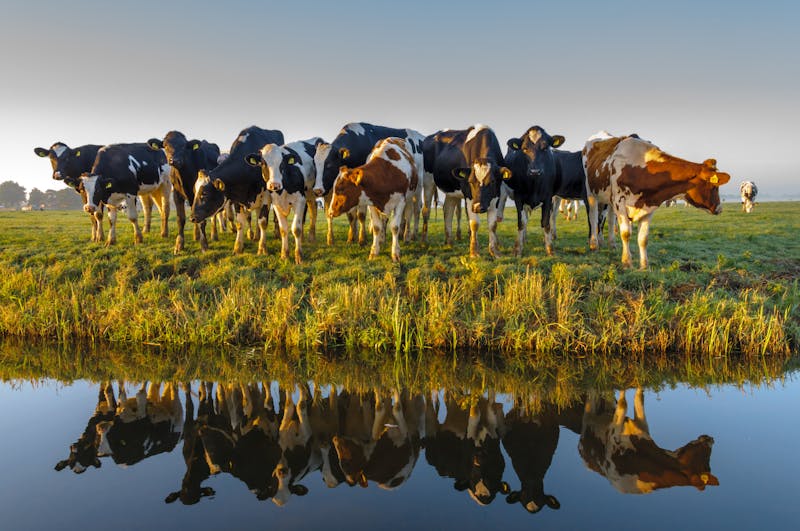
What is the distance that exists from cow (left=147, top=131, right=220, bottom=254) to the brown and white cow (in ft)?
32.6

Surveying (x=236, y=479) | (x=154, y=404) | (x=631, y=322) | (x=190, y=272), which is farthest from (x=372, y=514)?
(x=190, y=272)

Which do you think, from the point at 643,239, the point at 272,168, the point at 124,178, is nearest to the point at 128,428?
the point at 272,168

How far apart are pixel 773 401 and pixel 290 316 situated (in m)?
7.45

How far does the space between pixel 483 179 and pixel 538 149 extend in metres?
1.64

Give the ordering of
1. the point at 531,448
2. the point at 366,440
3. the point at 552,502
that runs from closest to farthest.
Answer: the point at 552,502
the point at 531,448
the point at 366,440

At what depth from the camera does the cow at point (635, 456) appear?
4.70 metres

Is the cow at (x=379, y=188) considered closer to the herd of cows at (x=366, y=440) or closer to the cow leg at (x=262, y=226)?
the cow leg at (x=262, y=226)

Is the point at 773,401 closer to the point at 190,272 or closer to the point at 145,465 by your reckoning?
the point at 145,465

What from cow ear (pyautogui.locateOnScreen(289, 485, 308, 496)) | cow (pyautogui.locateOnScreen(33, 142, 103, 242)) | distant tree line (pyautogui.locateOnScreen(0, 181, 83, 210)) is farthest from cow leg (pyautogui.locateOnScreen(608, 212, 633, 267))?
distant tree line (pyautogui.locateOnScreen(0, 181, 83, 210))

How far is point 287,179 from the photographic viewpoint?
11.7 metres

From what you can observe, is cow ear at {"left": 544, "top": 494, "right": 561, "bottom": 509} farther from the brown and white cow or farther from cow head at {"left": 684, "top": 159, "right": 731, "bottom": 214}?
cow head at {"left": 684, "top": 159, "right": 731, "bottom": 214}

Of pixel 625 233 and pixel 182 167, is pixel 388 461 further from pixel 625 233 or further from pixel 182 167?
pixel 182 167

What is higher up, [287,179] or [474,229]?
[287,179]

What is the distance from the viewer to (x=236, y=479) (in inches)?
190
